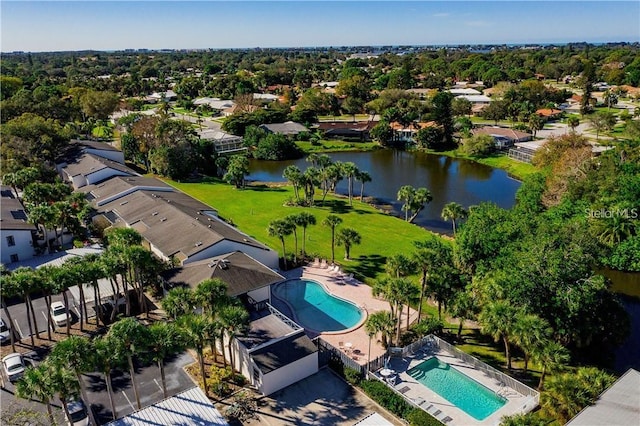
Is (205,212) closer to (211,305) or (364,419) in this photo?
(211,305)

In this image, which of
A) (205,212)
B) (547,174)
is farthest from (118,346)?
(547,174)

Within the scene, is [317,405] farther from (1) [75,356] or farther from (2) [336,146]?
(2) [336,146]

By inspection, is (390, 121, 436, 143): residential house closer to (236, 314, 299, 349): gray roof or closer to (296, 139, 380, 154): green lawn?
(296, 139, 380, 154): green lawn

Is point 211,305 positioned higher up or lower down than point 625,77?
lower down

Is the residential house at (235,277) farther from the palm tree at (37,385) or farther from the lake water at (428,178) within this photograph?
the lake water at (428,178)

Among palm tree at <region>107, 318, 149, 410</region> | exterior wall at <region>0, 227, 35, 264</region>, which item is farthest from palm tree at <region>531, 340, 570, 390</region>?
exterior wall at <region>0, 227, 35, 264</region>
